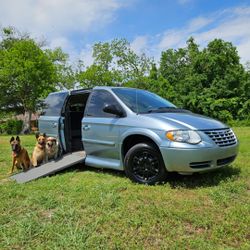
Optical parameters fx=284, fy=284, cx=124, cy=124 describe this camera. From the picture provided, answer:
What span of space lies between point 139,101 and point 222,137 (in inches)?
66.5

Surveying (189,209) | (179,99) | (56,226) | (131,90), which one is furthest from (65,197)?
(179,99)

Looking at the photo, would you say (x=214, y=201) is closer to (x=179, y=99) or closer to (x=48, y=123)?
(x=48, y=123)

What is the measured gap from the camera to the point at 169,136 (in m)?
4.31

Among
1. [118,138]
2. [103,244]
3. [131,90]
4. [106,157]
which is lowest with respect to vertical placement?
[103,244]

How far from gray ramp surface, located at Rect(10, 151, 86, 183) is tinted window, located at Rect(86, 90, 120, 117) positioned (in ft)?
3.11

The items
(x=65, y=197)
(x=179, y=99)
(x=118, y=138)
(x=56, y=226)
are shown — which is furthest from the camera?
(x=179, y=99)

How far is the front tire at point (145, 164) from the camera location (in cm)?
450

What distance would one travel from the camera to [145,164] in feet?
15.2

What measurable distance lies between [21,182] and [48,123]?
5.98 ft

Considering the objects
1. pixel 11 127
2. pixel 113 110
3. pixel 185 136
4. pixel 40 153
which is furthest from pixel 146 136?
pixel 11 127

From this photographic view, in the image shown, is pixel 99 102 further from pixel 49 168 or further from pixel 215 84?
pixel 215 84

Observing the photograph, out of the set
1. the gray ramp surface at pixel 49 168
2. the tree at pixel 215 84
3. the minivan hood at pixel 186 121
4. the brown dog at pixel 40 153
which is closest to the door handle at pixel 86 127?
the gray ramp surface at pixel 49 168

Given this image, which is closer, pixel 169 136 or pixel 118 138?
pixel 169 136

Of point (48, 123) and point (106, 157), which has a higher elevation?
point (48, 123)
